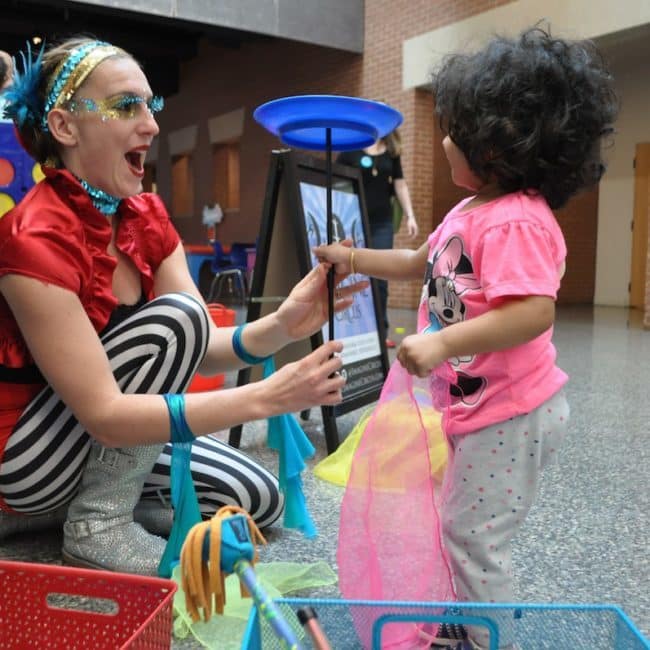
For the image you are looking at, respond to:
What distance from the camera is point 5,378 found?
1.31 metres

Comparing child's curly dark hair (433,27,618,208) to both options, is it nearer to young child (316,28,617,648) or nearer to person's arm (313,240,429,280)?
young child (316,28,617,648)

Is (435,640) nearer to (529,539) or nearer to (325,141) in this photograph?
(529,539)

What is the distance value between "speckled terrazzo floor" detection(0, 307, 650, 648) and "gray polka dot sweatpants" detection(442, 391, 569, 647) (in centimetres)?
32

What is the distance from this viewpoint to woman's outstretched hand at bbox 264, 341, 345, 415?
1.01m

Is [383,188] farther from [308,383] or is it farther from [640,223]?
[640,223]

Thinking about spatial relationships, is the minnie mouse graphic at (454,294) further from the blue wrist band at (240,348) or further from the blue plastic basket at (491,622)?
the blue wrist band at (240,348)

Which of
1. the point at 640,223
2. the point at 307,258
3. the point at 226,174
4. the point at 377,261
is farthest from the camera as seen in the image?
the point at 226,174

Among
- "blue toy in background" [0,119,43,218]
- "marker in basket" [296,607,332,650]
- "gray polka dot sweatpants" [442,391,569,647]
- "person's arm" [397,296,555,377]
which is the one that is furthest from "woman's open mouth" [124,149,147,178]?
"blue toy in background" [0,119,43,218]

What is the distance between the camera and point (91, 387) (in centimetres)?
111

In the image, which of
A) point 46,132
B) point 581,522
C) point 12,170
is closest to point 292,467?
point 581,522

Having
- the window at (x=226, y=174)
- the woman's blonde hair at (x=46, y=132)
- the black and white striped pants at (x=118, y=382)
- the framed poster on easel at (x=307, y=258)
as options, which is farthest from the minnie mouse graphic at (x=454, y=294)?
the window at (x=226, y=174)

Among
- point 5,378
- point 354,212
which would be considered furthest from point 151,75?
point 5,378

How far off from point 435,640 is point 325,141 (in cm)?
86

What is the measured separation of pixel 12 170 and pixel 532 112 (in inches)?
82.3
